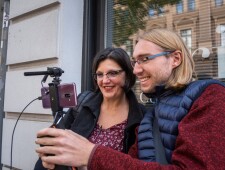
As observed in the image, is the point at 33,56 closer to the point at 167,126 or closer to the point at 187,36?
the point at 187,36

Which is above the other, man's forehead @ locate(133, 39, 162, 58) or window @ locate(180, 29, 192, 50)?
window @ locate(180, 29, 192, 50)

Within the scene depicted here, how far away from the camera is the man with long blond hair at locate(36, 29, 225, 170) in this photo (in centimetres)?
97

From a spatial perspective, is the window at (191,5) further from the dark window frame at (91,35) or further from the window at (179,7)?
the dark window frame at (91,35)

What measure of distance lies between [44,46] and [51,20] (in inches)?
12.2

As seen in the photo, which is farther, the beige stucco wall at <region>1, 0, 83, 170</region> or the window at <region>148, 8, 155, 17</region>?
the beige stucco wall at <region>1, 0, 83, 170</region>

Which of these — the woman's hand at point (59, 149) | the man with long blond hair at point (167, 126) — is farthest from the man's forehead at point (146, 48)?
the woman's hand at point (59, 149)

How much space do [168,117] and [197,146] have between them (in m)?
0.29

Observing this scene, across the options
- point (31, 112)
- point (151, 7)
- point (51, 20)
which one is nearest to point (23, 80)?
point (31, 112)

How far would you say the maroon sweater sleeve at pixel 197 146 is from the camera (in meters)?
0.96

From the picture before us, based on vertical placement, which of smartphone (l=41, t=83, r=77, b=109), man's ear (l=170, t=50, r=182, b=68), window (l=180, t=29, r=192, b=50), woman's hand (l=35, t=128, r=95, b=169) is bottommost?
woman's hand (l=35, t=128, r=95, b=169)

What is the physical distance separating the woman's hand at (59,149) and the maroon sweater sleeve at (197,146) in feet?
0.20

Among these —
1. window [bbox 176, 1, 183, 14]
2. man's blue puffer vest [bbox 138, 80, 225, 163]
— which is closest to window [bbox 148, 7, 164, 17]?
window [bbox 176, 1, 183, 14]

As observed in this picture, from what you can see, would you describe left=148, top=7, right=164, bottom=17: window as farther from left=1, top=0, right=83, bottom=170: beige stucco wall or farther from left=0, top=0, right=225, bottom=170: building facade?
left=1, top=0, right=83, bottom=170: beige stucco wall

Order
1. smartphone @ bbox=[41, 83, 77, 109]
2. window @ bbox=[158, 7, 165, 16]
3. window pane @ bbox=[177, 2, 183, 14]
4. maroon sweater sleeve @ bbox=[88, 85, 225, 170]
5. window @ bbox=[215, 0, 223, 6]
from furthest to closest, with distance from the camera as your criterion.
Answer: window @ bbox=[158, 7, 165, 16]
window pane @ bbox=[177, 2, 183, 14]
window @ bbox=[215, 0, 223, 6]
smartphone @ bbox=[41, 83, 77, 109]
maroon sweater sleeve @ bbox=[88, 85, 225, 170]
